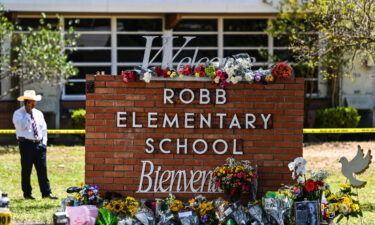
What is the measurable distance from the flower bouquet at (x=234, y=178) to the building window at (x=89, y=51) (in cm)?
1379

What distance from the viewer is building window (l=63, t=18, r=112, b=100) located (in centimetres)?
2297

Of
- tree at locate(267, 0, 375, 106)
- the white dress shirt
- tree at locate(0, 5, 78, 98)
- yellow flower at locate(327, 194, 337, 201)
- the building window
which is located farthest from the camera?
the building window

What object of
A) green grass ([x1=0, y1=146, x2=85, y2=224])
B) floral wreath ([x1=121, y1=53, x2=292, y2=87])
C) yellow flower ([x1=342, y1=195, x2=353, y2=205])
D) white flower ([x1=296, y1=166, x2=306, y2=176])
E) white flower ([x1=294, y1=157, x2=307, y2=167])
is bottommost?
green grass ([x1=0, y1=146, x2=85, y2=224])

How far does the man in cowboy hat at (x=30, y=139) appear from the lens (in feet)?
40.0

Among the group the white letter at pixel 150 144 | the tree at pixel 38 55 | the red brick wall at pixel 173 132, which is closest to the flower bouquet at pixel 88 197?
the red brick wall at pixel 173 132

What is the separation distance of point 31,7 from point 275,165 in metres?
13.0

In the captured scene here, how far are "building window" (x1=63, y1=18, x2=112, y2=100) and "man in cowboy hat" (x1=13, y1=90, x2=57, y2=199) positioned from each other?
1049 centimetres

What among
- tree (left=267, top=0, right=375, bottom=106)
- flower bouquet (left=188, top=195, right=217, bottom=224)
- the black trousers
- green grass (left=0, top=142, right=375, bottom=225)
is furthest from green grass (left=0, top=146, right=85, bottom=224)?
tree (left=267, top=0, right=375, bottom=106)

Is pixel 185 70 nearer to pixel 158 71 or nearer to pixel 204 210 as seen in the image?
pixel 158 71

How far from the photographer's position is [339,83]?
23219 mm

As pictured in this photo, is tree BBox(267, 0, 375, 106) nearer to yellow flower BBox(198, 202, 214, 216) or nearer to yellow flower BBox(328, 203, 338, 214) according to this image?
yellow flower BBox(328, 203, 338, 214)

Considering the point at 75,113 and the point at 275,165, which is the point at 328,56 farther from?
the point at 275,165

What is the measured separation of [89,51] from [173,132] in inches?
543

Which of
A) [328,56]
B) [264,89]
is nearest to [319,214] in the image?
[264,89]
